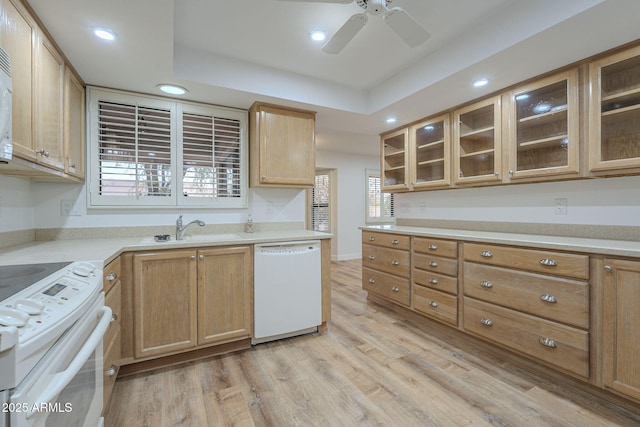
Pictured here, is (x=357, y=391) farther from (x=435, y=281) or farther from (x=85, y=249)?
(x=85, y=249)

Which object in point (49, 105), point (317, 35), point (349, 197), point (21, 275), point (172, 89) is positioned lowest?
point (21, 275)

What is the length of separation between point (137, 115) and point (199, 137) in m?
0.51

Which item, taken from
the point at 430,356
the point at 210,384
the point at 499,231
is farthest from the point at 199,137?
the point at 499,231

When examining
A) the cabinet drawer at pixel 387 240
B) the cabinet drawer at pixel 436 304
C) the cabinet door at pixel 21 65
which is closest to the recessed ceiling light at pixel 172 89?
the cabinet door at pixel 21 65

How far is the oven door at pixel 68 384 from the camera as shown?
638 millimetres

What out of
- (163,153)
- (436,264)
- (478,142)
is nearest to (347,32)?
(478,142)

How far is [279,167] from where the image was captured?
108 inches

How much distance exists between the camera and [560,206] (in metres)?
2.25

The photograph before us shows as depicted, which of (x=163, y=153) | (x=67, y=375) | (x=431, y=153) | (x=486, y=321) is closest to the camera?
(x=67, y=375)

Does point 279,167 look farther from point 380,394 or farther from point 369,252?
point 380,394

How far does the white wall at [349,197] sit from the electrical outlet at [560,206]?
3.99 metres

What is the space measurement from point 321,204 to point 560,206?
175 inches

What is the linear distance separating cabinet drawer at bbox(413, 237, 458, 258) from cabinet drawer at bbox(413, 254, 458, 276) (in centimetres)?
5

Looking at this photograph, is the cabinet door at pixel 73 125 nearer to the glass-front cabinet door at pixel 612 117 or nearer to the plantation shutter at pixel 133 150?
the plantation shutter at pixel 133 150
